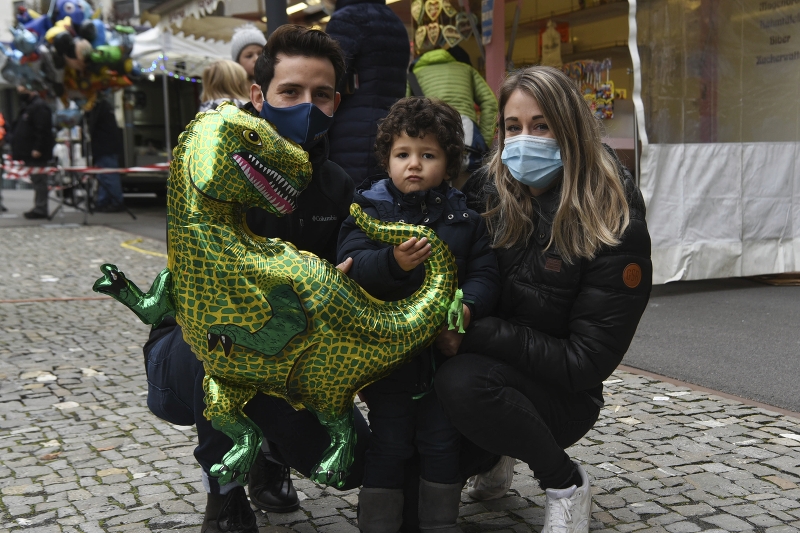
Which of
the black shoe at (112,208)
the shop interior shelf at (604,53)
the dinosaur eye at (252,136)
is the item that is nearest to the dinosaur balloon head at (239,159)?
the dinosaur eye at (252,136)

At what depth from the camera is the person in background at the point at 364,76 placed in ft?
15.3

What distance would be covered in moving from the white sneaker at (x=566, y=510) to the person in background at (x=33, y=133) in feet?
40.4

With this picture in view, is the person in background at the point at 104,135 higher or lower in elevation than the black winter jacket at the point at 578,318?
higher

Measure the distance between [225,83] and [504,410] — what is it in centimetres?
424

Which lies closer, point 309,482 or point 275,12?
point 309,482

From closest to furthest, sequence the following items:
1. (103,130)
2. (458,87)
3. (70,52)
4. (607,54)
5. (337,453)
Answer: (337,453) → (458,87) → (607,54) → (70,52) → (103,130)

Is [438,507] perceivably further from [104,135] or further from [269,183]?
[104,135]

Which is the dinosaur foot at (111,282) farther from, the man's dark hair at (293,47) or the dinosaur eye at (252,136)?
the man's dark hair at (293,47)

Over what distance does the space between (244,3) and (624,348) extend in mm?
9441

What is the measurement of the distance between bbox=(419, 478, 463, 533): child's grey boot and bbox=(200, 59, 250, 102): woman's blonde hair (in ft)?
13.5

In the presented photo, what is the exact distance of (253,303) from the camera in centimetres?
221

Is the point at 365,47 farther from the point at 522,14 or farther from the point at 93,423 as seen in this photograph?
the point at 522,14

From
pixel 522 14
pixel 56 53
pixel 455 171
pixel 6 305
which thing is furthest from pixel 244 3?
pixel 455 171

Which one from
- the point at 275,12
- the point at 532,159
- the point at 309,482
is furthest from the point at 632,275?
the point at 275,12
